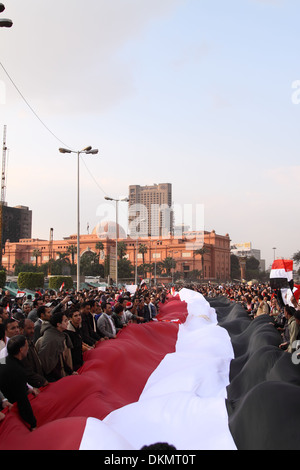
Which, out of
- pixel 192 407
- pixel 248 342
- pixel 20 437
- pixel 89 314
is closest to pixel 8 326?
pixel 20 437

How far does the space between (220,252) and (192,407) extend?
123114 mm

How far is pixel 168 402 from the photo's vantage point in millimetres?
6207

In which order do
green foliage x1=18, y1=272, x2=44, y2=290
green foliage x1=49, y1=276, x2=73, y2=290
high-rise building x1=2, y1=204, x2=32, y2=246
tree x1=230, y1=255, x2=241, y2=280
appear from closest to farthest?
green foliage x1=18, y1=272, x2=44, y2=290
green foliage x1=49, y1=276, x2=73, y2=290
tree x1=230, y1=255, x2=241, y2=280
high-rise building x1=2, y1=204, x2=32, y2=246

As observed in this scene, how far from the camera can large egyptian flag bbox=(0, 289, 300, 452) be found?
4320 mm

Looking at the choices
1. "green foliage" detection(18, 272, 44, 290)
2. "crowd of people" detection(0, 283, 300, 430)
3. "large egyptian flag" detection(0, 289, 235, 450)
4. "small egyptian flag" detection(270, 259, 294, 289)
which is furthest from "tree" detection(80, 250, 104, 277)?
"large egyptian flag" detection(0, 289, 235, 450)

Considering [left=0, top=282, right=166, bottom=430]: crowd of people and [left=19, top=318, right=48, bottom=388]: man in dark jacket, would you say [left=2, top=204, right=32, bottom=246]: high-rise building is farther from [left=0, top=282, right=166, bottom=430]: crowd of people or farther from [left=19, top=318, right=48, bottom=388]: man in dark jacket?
[left=19, top=318, right=48, bottom=388]: man in dark jacket

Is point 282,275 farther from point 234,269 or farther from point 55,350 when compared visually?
point 234,269

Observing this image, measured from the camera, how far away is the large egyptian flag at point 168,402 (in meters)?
4.32

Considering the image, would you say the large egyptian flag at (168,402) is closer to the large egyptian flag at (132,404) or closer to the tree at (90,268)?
the large egyptian flag at (132,404)

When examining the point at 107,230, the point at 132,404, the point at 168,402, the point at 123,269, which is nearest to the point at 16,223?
the point at 107,230

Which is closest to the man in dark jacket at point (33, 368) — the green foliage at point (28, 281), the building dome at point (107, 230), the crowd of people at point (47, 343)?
the crowd of people at point (47, 343)

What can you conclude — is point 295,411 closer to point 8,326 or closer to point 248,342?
point 8,326

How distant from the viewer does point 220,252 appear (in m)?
128
